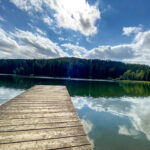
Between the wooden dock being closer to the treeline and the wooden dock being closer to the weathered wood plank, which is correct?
the weathered wood plank

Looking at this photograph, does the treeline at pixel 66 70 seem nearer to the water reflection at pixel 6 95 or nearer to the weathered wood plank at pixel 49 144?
the water reflection at pixel 6 95

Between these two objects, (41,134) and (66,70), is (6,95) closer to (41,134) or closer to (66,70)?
(41,134)

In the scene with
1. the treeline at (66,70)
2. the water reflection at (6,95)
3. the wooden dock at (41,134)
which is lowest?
the water reflection at (6,95)

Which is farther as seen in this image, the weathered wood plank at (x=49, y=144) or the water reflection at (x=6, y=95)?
the water reflection at (x=6, y=95)

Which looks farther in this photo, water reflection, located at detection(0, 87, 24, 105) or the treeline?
the treeline

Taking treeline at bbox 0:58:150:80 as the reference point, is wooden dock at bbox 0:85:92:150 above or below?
below

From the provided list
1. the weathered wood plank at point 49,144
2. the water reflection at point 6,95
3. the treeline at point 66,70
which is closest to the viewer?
the weathered wood plank at point 49,144

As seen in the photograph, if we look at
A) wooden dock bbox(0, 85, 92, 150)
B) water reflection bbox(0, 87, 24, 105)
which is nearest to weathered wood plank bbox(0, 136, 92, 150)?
wooden dock bbox(0, 85, 92, 150)

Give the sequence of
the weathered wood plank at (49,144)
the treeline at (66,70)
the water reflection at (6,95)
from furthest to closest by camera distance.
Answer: the treeline at (66,70), the water reflection at (6,95), the weathered wood plank at (49,144)

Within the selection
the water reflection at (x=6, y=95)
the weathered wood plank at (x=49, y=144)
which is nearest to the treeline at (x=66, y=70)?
the water reflection at (x=6, y=95)

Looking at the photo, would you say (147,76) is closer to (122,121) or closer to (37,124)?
(122,121)

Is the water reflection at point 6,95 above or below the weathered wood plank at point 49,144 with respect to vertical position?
below

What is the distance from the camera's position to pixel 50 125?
2.06 m

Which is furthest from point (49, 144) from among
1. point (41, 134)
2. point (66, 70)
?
point (66, 70)
